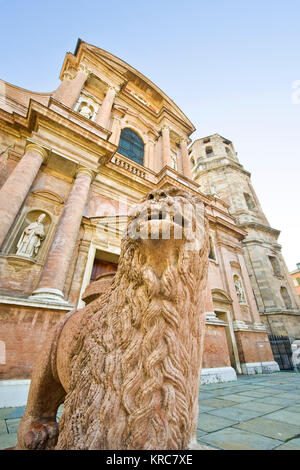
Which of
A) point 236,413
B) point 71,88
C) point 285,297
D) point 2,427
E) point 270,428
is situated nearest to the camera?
point 270,428

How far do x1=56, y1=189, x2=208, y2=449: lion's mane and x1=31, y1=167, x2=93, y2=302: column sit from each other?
368cm

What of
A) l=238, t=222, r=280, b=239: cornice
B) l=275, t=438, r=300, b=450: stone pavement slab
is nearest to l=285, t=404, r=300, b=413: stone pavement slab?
l=275, t=438, r=300, b=450: stone pavement slab

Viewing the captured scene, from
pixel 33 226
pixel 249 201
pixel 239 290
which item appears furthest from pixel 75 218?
pixel 249 201

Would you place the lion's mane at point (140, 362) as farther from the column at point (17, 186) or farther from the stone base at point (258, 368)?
the stone base at point (258, 368)

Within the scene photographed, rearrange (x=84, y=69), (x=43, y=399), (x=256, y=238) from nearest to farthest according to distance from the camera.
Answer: (x=43, y=399), (x=84, y=69), (x=256, y=238)

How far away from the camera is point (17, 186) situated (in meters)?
5.01

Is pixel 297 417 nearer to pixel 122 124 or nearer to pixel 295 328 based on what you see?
pixel 295 328

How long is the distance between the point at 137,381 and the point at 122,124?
1219cm

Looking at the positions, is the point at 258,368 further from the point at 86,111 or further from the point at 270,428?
the point at 86,111

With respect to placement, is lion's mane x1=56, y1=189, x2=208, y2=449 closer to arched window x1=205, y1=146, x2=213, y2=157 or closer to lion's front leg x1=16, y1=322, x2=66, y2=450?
lion's front leg x1=16, y1=322, x2=66, y2=450

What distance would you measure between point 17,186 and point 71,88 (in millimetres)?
5985

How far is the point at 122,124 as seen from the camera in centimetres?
1103

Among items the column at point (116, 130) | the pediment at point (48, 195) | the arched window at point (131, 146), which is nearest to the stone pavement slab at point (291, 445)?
the pediment at point (48, 195)
